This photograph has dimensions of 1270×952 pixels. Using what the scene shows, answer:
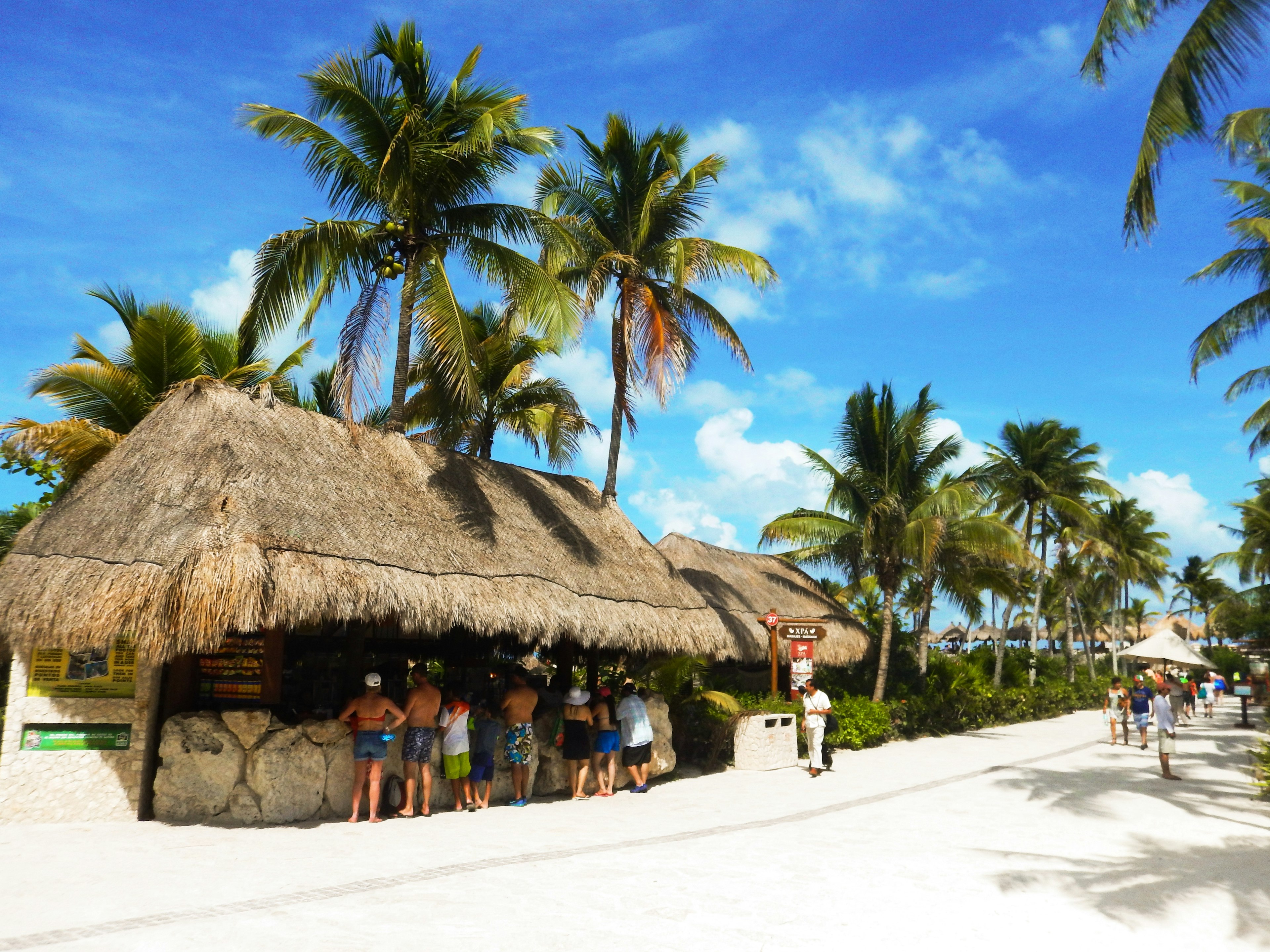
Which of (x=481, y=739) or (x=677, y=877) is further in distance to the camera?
(x=481, y=739)

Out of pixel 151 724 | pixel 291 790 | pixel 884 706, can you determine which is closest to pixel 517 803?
pixel 291 790

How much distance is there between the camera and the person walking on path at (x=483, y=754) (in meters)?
10.6

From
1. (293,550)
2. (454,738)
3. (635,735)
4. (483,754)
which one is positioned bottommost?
(483,754)

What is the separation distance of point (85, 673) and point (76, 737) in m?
0.62

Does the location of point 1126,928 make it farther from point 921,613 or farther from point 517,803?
point 921,613

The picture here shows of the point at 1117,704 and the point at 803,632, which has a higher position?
the point at 803,632

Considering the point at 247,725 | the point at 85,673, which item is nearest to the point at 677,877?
the point at 247,725

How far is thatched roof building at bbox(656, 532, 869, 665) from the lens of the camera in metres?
17.5

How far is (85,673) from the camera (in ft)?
30.9

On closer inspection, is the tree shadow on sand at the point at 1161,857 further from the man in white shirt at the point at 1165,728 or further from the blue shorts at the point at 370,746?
the blue shorts at the point at 370,746

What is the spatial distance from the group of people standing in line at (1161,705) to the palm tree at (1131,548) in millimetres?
4681

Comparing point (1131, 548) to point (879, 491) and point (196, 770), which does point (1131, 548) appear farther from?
point (196, 770)

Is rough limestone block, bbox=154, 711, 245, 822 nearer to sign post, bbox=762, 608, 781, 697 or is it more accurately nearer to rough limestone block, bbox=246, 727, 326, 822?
rough limestone block, bbox=246, 727, 326, 822

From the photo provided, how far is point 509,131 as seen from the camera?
13.0 metres
